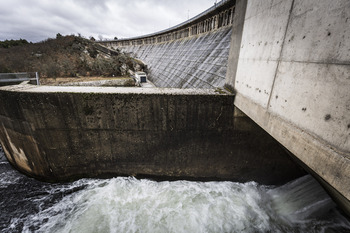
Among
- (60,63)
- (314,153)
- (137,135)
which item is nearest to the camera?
(314,153)

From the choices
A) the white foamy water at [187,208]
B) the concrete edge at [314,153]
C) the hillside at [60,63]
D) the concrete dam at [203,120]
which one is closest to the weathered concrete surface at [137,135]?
the concrete dam at [203,120]

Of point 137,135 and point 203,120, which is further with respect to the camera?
point 137,135

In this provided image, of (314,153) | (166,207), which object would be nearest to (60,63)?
(166,207)

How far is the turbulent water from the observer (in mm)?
5078

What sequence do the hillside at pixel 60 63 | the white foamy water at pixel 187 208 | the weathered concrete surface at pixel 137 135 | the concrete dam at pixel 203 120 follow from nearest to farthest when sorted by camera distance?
the concrete dam at pixel 203 120 < the white foamy water at pixel 187 208 < the weathered concrete surface at pixel 137 135 < the hillside at pixel 60 63

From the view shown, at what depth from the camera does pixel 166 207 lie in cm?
558

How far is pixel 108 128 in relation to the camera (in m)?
5.73

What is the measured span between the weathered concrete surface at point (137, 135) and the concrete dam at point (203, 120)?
0.04 m

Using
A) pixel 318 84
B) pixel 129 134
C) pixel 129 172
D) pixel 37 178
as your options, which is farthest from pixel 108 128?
pixel 318 84

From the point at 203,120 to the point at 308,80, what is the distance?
3.39 m

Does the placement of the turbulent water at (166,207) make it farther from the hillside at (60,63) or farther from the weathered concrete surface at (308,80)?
the hillside at (60,63)

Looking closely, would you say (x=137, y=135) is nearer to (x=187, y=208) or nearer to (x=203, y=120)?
(x=203, y=120)

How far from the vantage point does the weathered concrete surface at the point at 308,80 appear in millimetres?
1966

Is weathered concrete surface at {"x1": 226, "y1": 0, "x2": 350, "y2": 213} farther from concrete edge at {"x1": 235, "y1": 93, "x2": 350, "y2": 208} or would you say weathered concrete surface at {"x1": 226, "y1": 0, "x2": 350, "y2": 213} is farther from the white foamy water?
the white foamy water
